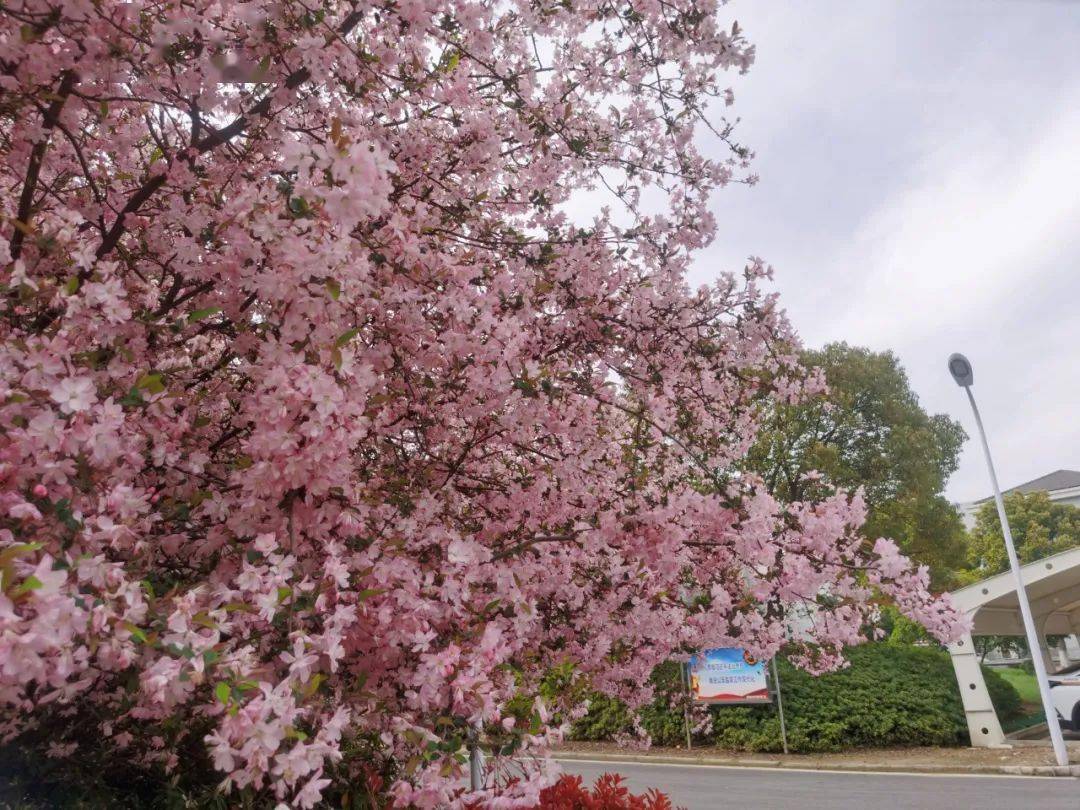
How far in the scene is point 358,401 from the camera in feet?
8.50

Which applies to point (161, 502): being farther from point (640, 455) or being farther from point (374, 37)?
point (640, 455)

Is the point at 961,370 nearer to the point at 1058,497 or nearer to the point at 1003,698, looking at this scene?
the point at 1003,698

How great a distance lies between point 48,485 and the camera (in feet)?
7.04

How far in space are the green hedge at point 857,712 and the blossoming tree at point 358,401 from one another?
1177cm

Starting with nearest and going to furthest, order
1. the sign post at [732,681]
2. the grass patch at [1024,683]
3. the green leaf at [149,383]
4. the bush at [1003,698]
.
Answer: the green leaf at [149,383], the sign post at [732,681], the bush at [1003,698], the grass patch at [1024,683]

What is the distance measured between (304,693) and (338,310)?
113 centimetres

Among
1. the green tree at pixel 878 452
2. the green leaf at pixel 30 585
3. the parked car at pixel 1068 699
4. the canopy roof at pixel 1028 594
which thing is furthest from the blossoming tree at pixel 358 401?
the green tree at pixel 878 452

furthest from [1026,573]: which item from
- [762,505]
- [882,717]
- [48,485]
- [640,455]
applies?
[48,485]

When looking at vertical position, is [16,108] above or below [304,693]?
above

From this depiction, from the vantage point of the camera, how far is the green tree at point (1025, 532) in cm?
3222

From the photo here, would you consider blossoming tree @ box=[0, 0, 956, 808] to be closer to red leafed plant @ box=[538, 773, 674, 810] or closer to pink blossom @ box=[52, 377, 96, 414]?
pink blossom @ box=[52, 377, 96, 414]

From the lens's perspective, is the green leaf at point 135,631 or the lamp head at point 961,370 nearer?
the green leaf at point 135,631

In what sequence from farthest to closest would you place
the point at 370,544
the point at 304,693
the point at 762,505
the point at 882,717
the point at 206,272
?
the point at 882,717, the point at 762,505, the point at 206,272, the point at 370,544, the point at 304,693

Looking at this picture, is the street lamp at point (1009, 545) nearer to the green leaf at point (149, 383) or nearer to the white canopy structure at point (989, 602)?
the white canopy structure at point (989, 602)
